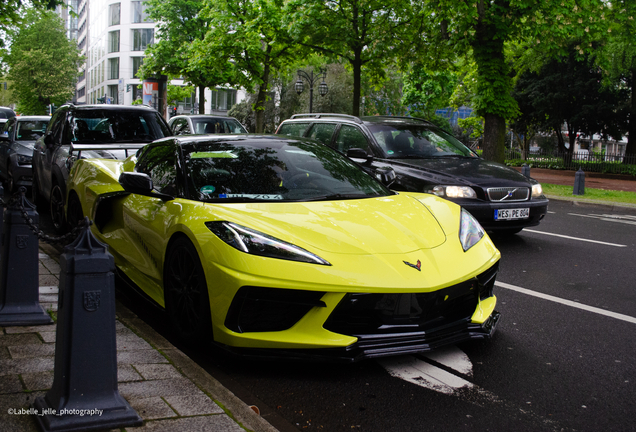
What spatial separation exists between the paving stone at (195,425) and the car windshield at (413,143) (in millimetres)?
6176

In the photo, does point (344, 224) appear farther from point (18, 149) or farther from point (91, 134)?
point (18, 149)

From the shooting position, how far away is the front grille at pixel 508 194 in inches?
292

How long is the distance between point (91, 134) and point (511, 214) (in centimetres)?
595

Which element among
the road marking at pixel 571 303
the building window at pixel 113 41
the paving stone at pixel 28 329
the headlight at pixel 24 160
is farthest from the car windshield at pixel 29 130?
the building window at pixel 113 41

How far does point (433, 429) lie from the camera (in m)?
2.89

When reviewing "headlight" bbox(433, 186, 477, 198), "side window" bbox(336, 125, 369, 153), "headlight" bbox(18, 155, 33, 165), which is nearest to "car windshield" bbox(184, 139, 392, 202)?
"headlight" bbox(433, 186, 477, 198)

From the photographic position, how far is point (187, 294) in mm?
3846

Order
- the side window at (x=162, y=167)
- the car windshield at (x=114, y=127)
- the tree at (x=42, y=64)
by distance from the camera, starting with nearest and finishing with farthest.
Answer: the side window at (x=162, y=167)
the car windshield at (x=114, y=127)
the tree at (x=42, y=64)

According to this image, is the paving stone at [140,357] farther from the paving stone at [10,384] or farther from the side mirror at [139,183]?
the side mirror at [139,183]

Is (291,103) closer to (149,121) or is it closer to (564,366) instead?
(149,121)

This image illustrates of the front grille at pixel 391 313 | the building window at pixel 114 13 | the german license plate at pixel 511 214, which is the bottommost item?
the front grille at pixel 391 313

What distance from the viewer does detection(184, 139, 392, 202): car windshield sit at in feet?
13.9

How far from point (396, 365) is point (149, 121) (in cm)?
688

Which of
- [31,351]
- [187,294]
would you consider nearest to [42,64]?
[187,294]
